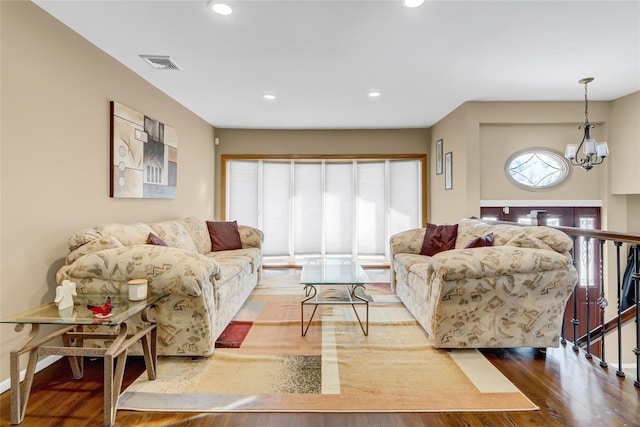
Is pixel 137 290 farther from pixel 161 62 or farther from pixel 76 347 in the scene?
pixel 161 62

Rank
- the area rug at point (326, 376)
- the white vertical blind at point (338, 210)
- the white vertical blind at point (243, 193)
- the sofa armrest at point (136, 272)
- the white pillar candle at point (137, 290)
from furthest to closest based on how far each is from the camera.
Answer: the white vertical blind at point (338, 210), the white vertical blind at point (243, 193), the sofa armrest at point (136, 272), the white pillar candle at point (137, 290), the area rug at point (326, 376)

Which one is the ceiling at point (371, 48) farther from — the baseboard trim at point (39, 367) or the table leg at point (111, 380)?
the baseboard trim at point (39, 367)

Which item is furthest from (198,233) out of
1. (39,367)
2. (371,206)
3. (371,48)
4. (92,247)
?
(371,206)

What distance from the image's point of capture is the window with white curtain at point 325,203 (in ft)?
19.4

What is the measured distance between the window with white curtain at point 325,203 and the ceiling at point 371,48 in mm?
1748

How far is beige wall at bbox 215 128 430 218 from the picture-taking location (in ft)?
18.8

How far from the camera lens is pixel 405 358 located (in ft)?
7.73

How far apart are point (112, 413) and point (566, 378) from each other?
273 cm

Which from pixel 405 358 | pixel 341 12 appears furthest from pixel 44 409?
pixel 341 12

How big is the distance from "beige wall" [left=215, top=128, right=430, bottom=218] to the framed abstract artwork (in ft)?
5.20

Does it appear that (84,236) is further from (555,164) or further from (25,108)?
(555,164)

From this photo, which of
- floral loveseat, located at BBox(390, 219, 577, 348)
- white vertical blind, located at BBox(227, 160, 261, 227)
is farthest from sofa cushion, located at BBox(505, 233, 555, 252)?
white vertical blind, located at BBox(227, 160, 261, 227)

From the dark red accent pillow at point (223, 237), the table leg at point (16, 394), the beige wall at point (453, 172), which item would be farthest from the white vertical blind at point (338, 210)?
the table leg at point (16, 394)

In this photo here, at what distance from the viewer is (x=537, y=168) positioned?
4.52 metres
